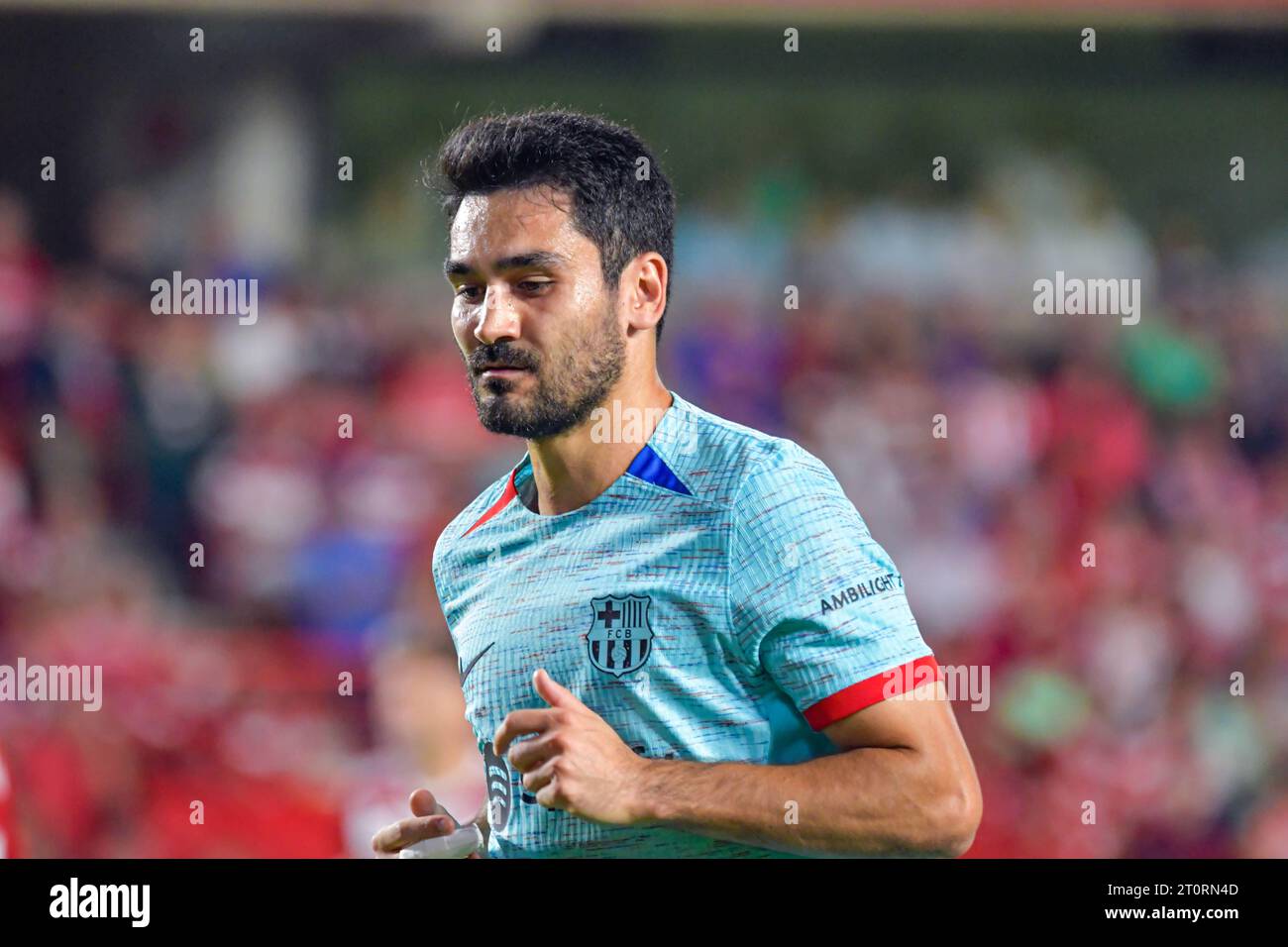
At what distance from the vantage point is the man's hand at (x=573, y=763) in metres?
2.53

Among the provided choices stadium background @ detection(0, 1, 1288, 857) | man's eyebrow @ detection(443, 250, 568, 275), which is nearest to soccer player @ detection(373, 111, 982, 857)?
man's eyebrow @ detection(443, 250, 568, 275)

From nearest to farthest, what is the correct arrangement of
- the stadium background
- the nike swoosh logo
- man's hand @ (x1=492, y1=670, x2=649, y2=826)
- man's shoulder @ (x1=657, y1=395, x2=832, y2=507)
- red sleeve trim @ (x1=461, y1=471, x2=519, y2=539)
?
1. man's hand @ (x1=492, y1=670, x2=649, y2=826)
2. man's shoulder @ (x1=657, y1=395, x2=832, y2=507)
3. the nike swoosh logo
4. red sleeve trim @ (x1=461, y1=471, x2=519, y2=539)
5. the stadium background

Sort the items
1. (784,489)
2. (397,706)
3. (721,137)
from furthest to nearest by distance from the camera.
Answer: (721,137) → (397,706) → (784,489)

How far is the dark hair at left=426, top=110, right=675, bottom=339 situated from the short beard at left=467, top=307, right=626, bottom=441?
14 cm

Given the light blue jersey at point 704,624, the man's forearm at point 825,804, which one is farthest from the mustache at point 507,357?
the man's forearm at point 825,804

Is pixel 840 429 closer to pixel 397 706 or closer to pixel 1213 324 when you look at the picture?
pixel 1213 324

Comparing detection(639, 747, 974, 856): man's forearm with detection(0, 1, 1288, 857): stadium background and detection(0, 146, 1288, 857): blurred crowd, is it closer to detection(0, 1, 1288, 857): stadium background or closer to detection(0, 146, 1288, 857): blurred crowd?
detection(0, 1, 1288, 857): stadium background

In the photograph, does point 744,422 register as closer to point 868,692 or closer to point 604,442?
point 604,442

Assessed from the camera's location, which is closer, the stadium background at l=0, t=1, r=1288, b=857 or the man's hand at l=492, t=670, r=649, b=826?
the man's hand at l=492, t=670, r=649, b=826

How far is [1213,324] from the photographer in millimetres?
9891

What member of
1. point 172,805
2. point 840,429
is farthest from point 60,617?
point 840,429

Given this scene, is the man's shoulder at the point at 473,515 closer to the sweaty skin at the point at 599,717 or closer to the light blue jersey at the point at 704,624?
the sweaty skin at the point at 599,717

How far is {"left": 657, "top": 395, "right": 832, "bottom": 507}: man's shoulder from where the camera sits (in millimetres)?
2768

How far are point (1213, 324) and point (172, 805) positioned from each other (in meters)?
6.55
